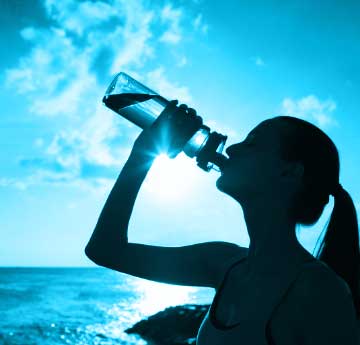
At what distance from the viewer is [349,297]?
129cm

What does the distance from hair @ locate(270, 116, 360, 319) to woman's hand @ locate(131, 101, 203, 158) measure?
1.76 feet

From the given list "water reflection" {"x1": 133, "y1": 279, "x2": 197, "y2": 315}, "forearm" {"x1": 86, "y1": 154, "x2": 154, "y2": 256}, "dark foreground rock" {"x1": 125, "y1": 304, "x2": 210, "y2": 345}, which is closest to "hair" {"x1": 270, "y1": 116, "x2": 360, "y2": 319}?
"forearm" {"x1": 86, "y1": 154, "x2": 154, "y2": 256}

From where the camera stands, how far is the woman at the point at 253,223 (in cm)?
170

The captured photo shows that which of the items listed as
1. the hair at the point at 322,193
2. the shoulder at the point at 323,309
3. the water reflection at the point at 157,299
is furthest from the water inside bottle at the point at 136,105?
the water reflection at the point at 157,299

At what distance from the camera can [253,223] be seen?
1.96 metres

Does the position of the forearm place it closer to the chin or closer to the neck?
the chin

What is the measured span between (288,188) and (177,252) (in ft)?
2.42

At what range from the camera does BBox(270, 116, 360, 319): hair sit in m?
1.85

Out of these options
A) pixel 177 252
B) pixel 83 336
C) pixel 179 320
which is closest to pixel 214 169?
pixel 177 252

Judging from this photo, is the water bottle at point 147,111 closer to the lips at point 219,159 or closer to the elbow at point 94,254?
the lips at point 219,159

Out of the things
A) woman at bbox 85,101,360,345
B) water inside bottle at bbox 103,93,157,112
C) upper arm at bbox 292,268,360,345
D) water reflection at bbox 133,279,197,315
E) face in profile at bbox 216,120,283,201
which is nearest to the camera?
upper arm at bbox 292,268,360,345

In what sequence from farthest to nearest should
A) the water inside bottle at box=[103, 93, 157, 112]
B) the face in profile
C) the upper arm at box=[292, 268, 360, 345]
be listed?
the water inside bottle at box=[103, 93, 157, 112] < the face in profile < the upper arm at box=[292, 268, 360, 345]

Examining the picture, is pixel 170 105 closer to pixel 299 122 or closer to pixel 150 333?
pixel 299 122

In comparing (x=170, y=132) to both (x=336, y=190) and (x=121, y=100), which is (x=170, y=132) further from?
(x=336, y=190)
